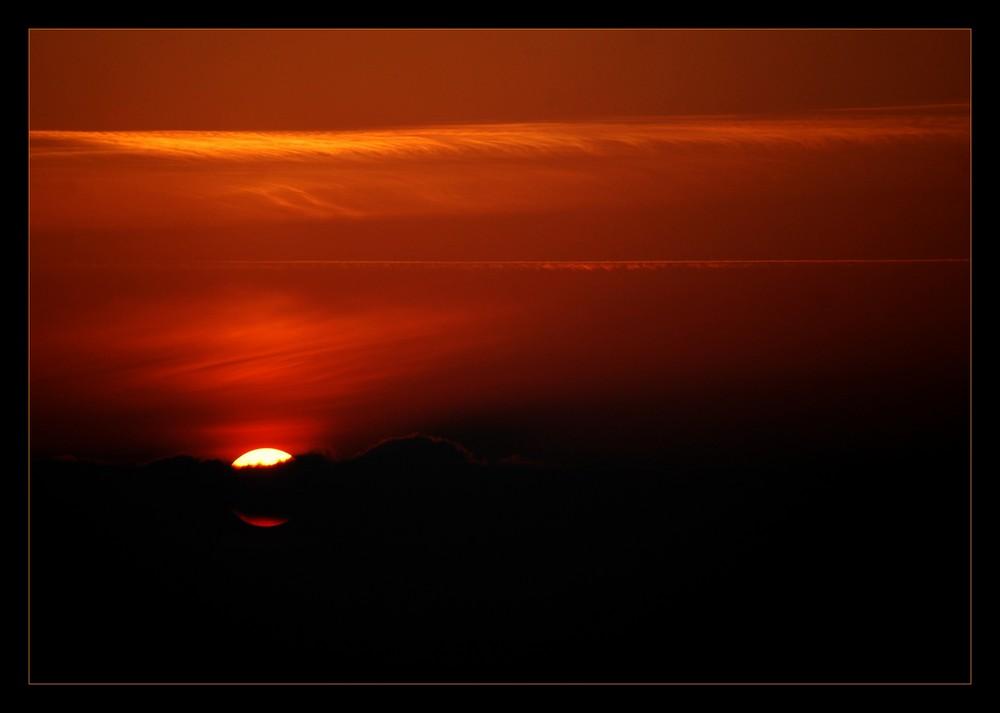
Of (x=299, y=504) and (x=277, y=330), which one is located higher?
(x=277, y=330)

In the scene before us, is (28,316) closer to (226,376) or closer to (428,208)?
(226,376)

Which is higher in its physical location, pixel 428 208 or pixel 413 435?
pixel 428 208

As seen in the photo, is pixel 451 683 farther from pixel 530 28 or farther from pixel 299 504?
pixel 530 28

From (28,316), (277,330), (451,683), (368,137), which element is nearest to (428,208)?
(368,137)

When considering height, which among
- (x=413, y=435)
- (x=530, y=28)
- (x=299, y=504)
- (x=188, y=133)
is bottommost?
(x=299, y=504)

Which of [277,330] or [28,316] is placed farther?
[277,330]
